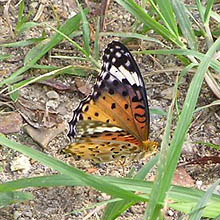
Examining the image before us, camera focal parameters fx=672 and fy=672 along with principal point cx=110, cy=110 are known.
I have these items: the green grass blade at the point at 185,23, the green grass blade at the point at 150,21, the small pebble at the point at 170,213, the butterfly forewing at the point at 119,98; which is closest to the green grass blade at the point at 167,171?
the butterfly forewing at the point at 119,98

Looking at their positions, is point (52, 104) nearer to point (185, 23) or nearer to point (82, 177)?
point (185, 23)

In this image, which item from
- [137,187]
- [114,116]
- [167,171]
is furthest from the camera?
[114,116]

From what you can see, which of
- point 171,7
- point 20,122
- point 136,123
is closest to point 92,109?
point 136,123

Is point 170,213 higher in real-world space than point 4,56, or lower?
lower

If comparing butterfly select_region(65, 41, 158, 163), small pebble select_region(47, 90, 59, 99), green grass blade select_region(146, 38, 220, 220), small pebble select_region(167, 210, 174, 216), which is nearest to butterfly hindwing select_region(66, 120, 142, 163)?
butterfly select_region(65, 41, 158, 163)

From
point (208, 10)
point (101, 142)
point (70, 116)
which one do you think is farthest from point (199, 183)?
point (208, 10)

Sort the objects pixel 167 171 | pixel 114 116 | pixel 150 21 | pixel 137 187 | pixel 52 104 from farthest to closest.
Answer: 1. pixel 52 104
2. pixel 150 21
3. pixel 114 116
4. pixel 137 187
5. pixel 167 171

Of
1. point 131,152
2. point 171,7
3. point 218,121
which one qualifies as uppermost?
point 171,7

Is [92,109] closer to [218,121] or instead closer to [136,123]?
[136,123]
